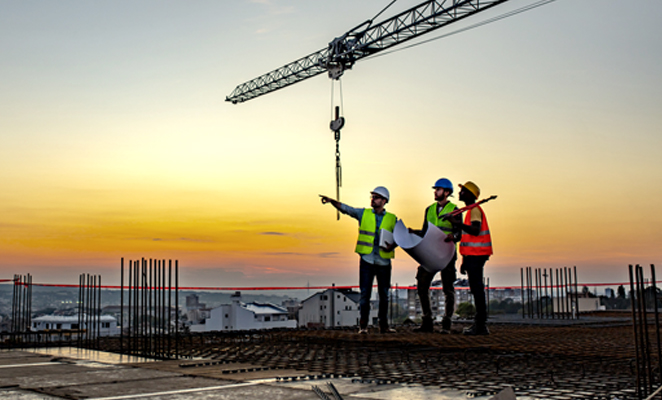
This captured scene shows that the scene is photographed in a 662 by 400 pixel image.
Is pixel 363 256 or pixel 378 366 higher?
pixel 363 256

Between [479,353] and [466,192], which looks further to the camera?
[466,192]

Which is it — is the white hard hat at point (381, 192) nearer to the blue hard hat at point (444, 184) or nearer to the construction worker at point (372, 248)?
the construction worker at point (372, 248)

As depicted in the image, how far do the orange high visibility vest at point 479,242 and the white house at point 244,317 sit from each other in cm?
4371

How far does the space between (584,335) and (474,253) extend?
251cm

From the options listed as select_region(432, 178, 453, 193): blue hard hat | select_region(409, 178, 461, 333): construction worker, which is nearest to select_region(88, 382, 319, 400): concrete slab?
select_region(409, 178, 461, 333): construction worker

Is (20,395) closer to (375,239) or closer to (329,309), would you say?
(375,239)

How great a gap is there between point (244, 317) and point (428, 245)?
154ft

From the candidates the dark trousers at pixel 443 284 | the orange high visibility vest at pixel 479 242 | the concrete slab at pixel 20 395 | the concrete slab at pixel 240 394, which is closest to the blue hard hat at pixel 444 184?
the orange high visibility vest at pixel 479 242

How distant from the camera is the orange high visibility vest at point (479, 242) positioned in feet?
31.8

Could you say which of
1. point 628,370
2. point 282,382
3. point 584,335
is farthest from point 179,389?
point 584,335

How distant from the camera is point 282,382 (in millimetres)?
5824

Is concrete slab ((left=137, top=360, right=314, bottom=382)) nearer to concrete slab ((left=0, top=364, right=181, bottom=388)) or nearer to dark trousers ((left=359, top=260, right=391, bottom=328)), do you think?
concrete slab ((left=0, top=364, right=181, bottom=388))

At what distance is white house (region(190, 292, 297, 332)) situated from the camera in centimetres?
5359

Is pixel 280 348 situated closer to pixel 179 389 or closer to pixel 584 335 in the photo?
pixel 179 389
